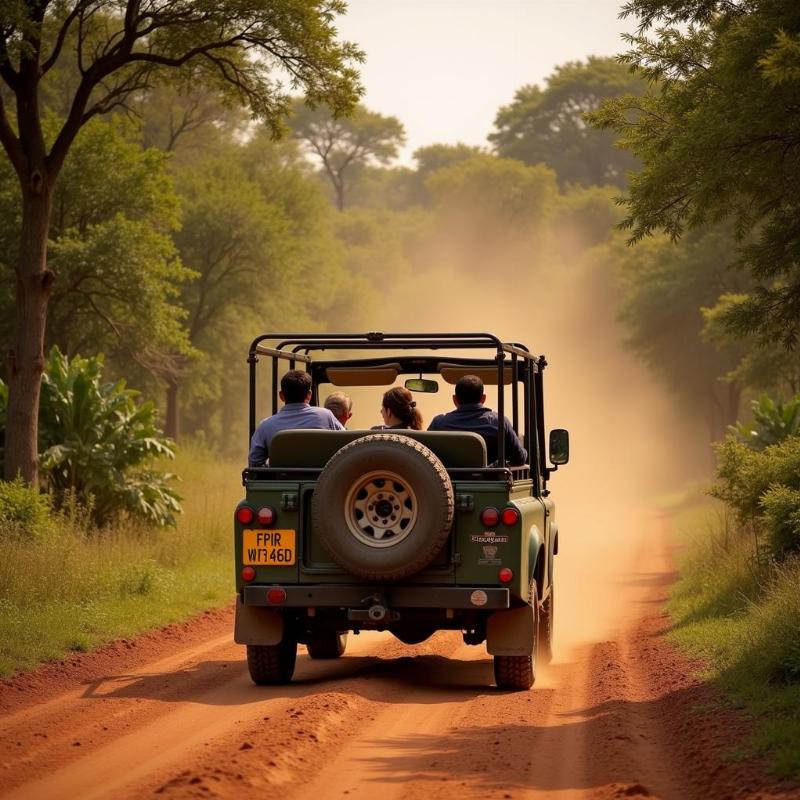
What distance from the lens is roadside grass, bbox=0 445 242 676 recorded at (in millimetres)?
11656

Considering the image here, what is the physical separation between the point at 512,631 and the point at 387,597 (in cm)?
94

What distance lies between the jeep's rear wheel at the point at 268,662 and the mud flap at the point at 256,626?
0.26 feet

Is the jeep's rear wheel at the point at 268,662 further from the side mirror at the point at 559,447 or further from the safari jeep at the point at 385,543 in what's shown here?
the side mirror at the point at 559,447

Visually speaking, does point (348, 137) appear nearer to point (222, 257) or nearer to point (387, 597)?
point (222, 257)

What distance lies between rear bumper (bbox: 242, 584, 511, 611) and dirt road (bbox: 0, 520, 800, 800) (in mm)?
613

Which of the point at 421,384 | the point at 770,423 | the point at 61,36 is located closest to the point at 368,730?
the point at 421,384

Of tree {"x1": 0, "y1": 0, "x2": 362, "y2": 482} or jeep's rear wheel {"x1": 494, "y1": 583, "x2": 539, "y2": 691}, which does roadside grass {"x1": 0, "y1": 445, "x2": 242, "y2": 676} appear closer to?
tree {"x1": 0, "y1": 0, "x2": 362, "y2": 482}

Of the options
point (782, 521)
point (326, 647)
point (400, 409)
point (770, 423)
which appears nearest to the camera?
point (400, 409)

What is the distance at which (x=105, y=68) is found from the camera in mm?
17703

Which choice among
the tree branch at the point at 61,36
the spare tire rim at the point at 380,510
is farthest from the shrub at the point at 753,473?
the tree branch at the point at 61,36

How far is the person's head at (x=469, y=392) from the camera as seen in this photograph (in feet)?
33.9

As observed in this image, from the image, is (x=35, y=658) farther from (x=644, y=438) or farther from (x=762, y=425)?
(x=644, y=438)

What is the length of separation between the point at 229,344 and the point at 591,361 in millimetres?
32865

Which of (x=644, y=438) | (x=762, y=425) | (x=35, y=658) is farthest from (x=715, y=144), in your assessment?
(x=644, y=438)
